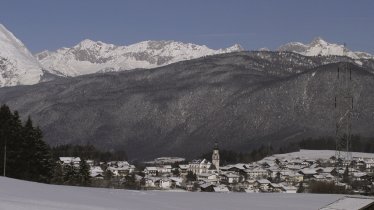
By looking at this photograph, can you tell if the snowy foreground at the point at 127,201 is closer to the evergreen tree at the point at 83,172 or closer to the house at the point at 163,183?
the evergreen tree at the point at 83,172

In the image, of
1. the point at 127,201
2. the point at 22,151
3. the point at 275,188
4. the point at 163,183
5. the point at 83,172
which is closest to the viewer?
the point at 127,201

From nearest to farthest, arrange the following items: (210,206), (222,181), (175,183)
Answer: (210,206) < (175,183) < (222,181)

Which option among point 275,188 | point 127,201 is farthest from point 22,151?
point 275,188

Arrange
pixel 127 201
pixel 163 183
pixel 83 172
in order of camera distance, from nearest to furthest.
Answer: pixel 127 201 < pixel 83 172 < pixel 163 183

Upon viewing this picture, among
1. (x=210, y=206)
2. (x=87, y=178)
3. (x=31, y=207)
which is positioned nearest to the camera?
(x=31, y=207)

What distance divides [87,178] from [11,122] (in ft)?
57.6

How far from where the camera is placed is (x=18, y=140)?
61.9m

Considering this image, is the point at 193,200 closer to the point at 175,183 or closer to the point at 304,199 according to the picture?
the point at 304,199

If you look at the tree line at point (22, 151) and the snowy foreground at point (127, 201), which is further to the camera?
the tree line at point (22, 151)

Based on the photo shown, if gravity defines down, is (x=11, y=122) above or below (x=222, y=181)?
above

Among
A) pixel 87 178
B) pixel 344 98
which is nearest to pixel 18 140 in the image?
pixel 87 178

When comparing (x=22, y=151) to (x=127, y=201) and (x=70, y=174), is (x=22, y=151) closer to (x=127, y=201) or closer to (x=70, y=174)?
(x=70, y=174)

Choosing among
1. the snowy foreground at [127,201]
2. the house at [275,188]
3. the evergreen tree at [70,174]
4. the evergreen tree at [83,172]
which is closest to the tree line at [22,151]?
the evergreen tree at [70,174]

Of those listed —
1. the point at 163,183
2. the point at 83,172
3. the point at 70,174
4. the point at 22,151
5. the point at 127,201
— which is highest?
the point at 22,151
